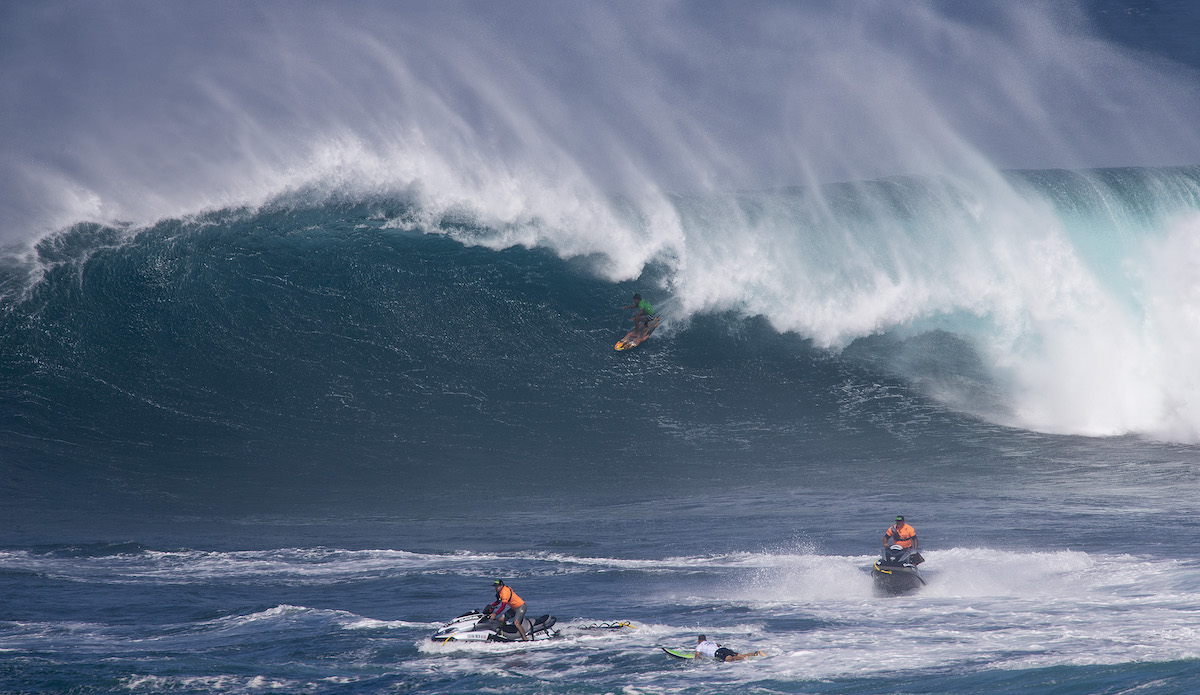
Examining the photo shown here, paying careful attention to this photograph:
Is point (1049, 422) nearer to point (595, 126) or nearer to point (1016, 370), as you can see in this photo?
point (1016, 370)

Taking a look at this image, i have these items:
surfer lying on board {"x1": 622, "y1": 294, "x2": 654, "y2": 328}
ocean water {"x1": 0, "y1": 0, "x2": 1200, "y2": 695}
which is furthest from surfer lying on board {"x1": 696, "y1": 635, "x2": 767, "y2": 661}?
surfer lying on board {"x1": 622, "y1": 294, "x2": 654, "y2": 328}

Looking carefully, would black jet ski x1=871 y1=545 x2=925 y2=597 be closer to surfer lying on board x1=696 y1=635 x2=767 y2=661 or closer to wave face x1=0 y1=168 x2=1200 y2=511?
surfer lying on board x1=696 y1=635 x2=767 y2=661

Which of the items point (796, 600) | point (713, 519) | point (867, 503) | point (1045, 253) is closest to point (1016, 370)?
point (1045, 253)

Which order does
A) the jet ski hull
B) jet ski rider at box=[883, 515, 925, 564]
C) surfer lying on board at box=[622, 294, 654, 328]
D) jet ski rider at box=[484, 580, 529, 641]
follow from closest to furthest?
jet ski rider at box=[484, 580, 529, 641]
the jet ski hull
jet ski rider at box=[883, 515, 925, 564]
surfer lying on board at box=[622, 294, 654, 328]

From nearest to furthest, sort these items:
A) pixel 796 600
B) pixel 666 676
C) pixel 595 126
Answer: pixel 666 676 < pixel 796 600 < pixel 595 126

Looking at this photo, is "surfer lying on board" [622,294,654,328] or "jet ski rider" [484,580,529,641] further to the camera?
"surfer lying on board" [622,294,654,328]

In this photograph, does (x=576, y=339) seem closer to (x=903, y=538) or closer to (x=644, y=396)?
(x=644, y=396)

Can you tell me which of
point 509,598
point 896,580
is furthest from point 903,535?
point 509,598
